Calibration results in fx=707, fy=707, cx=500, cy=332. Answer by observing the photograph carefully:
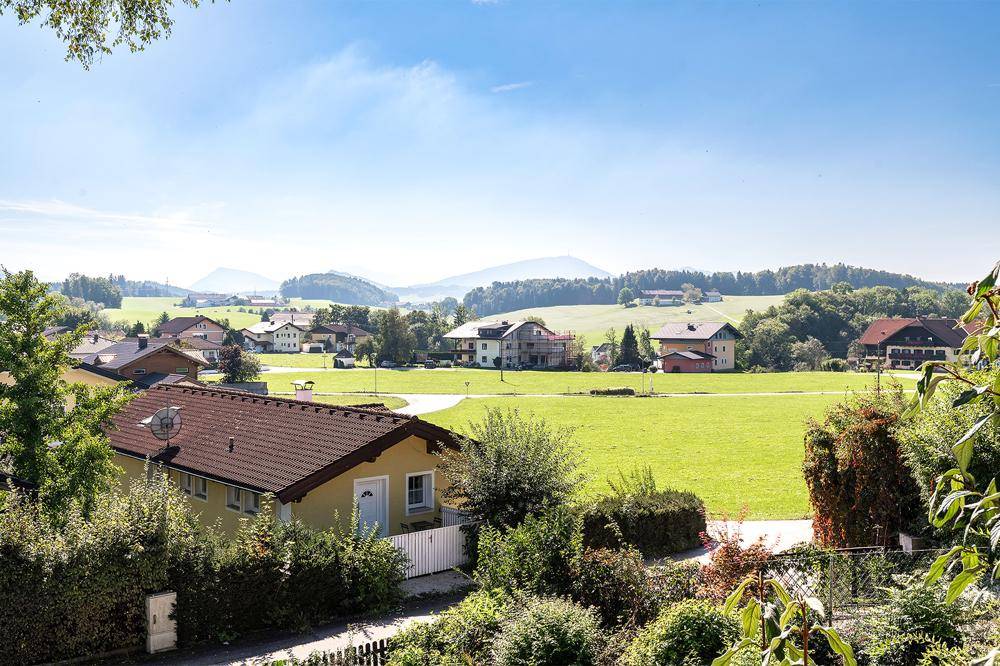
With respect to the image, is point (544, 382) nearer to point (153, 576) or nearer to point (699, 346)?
point (699, 346)

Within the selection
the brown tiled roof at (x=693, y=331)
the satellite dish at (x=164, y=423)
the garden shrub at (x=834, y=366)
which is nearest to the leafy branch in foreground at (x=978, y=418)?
the satellite dish at (x=164, y=423)

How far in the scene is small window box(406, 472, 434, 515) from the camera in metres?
20.4

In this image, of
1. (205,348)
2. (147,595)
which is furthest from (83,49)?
(205,348)

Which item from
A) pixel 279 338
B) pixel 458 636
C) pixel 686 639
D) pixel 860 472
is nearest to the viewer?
pixel 686 639

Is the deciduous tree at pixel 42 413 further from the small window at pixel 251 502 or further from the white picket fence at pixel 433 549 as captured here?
the white picket fence at pixel 433 549

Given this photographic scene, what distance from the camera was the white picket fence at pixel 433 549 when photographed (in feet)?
58.0

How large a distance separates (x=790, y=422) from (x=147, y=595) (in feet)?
151

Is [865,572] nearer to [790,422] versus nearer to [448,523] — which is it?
[448,523]

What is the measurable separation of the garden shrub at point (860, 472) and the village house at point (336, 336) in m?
136

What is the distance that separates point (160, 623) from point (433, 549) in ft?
22.6

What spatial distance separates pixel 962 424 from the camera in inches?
525

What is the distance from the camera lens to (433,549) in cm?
1820

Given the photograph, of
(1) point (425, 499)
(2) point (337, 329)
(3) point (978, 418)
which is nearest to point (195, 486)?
(1) point (425, 499)

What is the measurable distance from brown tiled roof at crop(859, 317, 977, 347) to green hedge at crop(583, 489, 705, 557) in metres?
98.6
